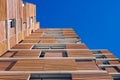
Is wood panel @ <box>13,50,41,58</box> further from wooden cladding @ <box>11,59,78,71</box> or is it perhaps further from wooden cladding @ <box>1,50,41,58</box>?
wooden cladding @ <box>11,59,78,71</box>

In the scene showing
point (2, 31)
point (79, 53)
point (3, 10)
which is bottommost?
point (79, 53)

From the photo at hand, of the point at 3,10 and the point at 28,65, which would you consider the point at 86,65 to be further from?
the point at 3,10

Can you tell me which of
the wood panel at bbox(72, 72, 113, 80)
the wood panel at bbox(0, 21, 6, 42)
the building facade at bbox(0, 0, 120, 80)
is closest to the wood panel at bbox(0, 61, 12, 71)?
the building facade at bbox(0, 0, 120, 80)

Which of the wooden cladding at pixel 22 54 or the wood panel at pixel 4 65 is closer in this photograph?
the wood panel at pixel 4 65

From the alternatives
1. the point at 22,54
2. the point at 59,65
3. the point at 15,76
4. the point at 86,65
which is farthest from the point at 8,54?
the point at 15,76

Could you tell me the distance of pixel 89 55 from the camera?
1697 centimetres

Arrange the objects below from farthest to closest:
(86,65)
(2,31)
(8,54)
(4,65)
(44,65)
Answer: (8,54) → (2,31) → (4,65) → (86,65) → (44,65)

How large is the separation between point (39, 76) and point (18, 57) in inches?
178

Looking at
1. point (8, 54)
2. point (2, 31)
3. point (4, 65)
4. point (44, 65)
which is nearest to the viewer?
point (44, 65)

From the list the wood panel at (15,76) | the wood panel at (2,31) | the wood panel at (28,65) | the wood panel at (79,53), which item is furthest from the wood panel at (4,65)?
the wood panel at (79,53)

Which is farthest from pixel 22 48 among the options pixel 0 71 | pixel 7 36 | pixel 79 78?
pixel 79 78

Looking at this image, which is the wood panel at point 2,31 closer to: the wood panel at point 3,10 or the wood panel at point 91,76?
the wood panel at point 3,10

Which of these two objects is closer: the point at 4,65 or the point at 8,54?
the point at 4,65

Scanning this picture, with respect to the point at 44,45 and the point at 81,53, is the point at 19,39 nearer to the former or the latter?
the point at 44,45
